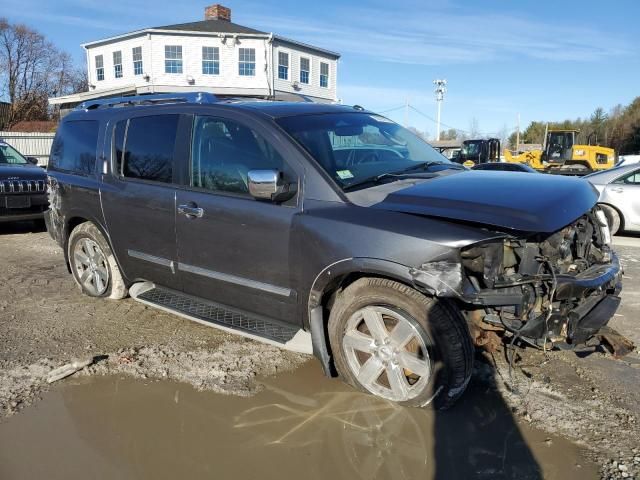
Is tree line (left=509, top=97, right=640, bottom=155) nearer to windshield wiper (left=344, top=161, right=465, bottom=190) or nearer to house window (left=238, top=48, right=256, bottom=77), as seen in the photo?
house window (left=238, top=48, right=256, bottom=77)

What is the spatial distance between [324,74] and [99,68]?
1411 cm

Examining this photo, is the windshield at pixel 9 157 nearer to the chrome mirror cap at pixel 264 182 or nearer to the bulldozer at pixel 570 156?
the chrome mirror cap at pixel 264 182

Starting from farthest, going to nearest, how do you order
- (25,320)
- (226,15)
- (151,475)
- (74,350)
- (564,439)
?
1. (226,15)
2. (25,320)
3. (74,350)
4. (564,439)
5. (151,475)

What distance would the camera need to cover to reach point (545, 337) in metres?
3.11

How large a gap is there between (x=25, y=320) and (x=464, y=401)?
155 inches

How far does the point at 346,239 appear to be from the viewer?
3.22 m

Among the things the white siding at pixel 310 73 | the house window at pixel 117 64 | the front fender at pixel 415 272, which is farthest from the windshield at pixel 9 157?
the house window at pixel 117 64

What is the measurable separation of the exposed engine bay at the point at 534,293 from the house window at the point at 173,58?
29.7 metres

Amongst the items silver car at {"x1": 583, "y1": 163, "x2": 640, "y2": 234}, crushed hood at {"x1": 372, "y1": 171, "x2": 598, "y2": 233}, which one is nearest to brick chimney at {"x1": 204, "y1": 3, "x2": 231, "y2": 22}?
silver car at {"x1": 583, "y1": 163, "x2": 640, "y2": 234}

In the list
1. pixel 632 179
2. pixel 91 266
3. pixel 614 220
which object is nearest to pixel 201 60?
pixel 632 179

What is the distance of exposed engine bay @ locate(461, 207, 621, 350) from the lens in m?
2.99

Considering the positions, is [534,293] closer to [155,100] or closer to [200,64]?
[155,100]

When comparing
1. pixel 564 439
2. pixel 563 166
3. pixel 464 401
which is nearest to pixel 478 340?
pixel 464 401

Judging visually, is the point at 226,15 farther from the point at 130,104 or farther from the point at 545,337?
the point at 545,337
